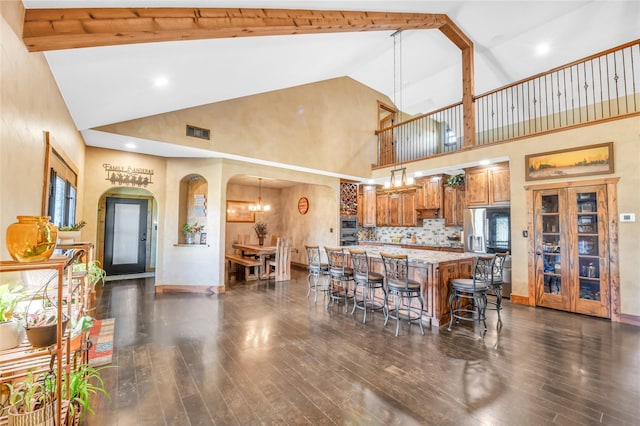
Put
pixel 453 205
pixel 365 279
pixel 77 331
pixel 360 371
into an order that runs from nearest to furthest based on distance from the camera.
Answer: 1. pixel 77 331
2. pixel 360 371
3. pixel 365 279
4. pixel 453 205

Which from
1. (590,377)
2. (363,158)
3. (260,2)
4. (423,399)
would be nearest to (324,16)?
(260,2)

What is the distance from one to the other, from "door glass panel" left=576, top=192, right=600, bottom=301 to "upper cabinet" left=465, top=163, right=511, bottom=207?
42.4 inches

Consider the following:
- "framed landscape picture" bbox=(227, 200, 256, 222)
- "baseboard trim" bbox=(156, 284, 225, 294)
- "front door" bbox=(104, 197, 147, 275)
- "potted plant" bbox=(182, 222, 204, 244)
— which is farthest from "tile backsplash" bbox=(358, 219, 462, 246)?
"front door" bbox=(104, 197, 147, 275)

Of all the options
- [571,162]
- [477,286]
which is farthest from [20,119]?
[571,162]

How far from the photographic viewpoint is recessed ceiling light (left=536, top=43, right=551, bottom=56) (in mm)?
5585

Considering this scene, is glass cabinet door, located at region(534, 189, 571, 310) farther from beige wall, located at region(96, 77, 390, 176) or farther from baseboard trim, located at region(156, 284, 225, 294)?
baseboard trim, located at region(156, 284, 225, 294)

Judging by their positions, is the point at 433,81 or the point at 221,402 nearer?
the point at 221,402

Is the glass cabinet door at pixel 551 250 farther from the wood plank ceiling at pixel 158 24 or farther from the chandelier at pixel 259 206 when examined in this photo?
the chandelier at pixel 259 206

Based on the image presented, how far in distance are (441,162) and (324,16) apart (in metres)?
4.00

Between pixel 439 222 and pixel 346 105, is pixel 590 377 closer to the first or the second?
pixel 439 222

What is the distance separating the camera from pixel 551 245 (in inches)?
186

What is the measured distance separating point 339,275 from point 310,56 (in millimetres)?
3356

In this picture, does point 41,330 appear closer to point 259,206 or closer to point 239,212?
point 259,206

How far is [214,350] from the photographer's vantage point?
3.05 metres
